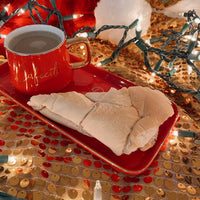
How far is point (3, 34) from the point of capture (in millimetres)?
692

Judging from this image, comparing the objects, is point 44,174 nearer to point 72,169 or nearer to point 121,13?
point 72,169

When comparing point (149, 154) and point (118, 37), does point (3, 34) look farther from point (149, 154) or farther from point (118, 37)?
point (149, 154)

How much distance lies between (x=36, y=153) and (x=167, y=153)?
8.8 inches

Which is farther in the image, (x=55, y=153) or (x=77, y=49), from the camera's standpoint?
(x=77, y=49)

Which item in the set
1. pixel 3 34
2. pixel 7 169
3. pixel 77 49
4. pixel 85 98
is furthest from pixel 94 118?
pixel 3 34

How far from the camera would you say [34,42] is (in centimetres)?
45

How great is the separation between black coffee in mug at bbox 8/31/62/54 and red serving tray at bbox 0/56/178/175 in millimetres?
87

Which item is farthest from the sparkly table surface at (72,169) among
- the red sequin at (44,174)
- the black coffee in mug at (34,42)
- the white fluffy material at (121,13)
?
the white fluffy material at (121,13)

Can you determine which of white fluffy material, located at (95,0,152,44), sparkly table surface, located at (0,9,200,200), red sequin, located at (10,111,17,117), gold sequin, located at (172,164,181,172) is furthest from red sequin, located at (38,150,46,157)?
white fluffy material, located at (95,0,152,44)

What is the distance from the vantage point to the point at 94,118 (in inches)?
14.6

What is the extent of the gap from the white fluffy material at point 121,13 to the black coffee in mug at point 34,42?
9.0 inches

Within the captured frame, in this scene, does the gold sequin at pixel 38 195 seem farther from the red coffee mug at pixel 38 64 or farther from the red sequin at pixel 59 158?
the red coffee mug at pixel 38 64

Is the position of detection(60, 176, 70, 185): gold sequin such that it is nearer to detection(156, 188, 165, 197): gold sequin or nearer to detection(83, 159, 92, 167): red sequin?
detection(83, 159, 92, 167): red sequin

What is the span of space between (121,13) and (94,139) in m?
0.37
